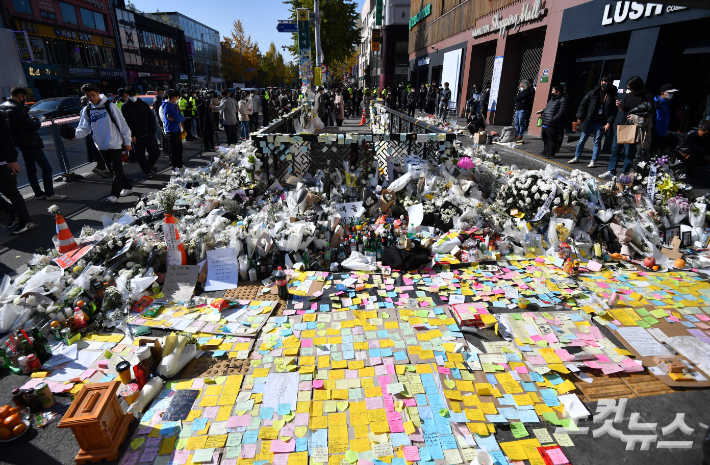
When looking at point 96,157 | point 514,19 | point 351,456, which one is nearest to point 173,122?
point 96,157

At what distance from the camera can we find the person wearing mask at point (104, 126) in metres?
6.43

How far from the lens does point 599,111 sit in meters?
8.19

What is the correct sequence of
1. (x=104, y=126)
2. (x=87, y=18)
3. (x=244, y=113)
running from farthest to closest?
(x=87, y=18), (x=244, y=113), (x=104, y=126)

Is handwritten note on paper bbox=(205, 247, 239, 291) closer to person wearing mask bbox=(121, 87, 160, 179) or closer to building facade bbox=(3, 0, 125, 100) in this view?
person wearing mask bbox=(121, 87, 160, 179)

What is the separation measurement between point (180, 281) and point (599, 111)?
30.2 feet

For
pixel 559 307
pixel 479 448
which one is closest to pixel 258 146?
pixel 559 307

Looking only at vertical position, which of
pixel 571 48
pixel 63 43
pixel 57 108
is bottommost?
pixel 57 108

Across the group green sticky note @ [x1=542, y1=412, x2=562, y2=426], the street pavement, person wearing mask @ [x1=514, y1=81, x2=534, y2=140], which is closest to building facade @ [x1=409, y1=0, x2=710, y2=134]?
person wearing mask @ [x1=514, y1=81, x2=534, y2=140]

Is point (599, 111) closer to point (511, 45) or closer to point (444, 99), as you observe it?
point (511, 45)

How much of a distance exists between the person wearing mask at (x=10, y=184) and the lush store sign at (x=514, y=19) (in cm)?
1509

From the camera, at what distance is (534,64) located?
14477mm

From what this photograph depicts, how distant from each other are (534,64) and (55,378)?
55.8 ft

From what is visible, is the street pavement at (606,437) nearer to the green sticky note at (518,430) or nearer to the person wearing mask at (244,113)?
the green sticky note at (518,430)

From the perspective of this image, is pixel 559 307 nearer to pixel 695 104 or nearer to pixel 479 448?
pixel 479 448
